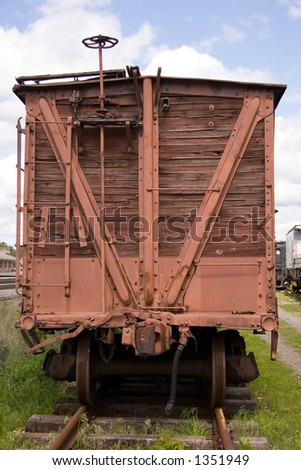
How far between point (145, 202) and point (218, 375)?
215cm

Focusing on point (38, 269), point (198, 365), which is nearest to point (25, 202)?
point (38, 269)

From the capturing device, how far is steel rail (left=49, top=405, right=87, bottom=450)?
15.7 feet

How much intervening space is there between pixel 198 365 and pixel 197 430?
3.31 ft

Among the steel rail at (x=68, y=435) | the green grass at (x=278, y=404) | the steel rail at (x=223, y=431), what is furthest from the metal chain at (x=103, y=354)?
Result: the green grass at (x=278, y=404)

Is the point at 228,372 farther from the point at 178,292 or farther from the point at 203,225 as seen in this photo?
the point at 203,225

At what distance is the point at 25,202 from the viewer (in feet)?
20.1

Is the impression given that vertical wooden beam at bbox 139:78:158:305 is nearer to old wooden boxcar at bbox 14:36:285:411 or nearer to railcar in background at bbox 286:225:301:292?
old wooden boxcar at bbox 14:36:285:411

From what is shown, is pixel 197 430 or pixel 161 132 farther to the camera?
pixel 161 132

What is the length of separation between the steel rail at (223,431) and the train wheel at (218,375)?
0.16 m

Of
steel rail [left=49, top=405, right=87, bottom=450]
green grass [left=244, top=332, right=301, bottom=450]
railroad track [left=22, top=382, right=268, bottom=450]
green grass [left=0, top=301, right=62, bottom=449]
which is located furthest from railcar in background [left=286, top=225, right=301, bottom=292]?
steel rail [left=49, top=405, right=87, bottom=450]

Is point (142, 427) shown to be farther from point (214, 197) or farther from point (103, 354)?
point (214, 197)

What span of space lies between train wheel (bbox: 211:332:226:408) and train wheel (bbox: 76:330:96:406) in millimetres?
1429

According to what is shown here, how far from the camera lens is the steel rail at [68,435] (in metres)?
4.78

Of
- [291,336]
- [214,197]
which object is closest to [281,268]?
[291,336]
